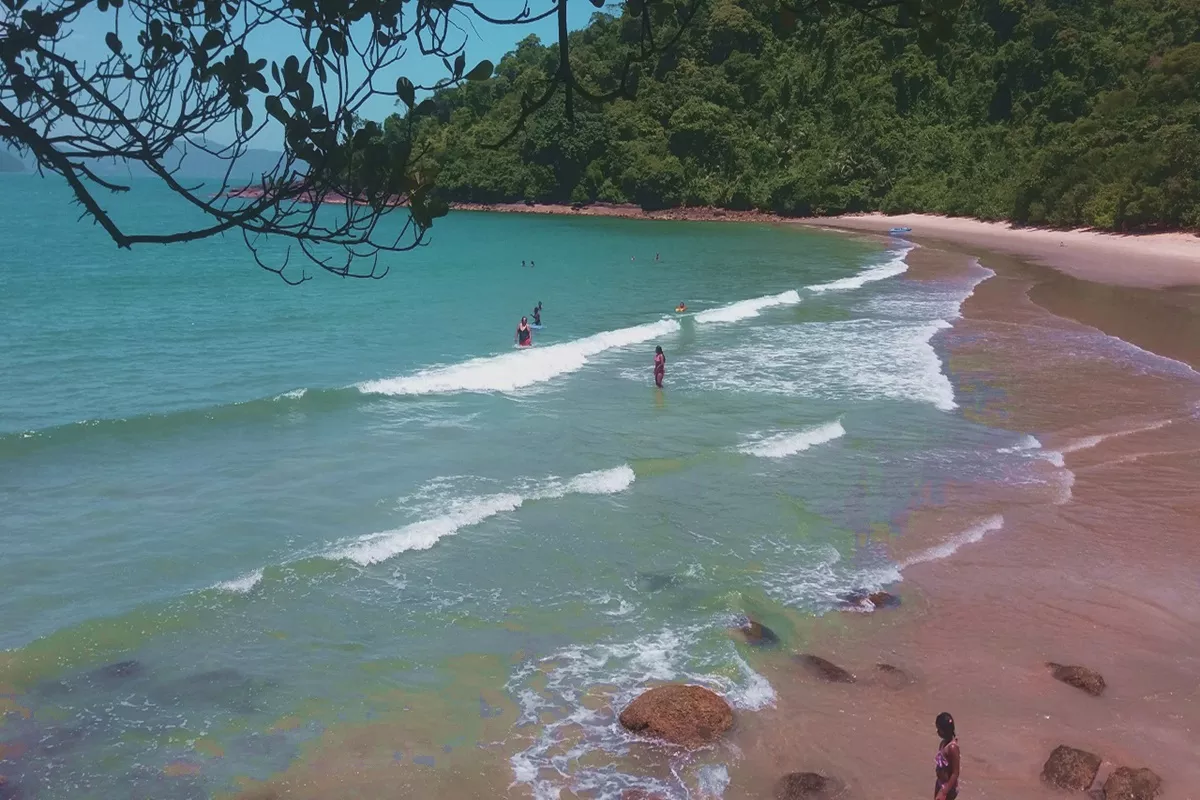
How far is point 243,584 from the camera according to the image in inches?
425

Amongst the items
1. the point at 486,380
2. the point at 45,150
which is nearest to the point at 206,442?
the point at 486,380

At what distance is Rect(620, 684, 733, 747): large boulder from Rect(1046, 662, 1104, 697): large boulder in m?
3.08

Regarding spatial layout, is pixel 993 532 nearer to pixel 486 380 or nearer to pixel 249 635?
pixel 249 635

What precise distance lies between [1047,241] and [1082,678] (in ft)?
154

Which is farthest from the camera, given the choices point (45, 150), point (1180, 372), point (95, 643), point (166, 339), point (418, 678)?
point (166, 339)

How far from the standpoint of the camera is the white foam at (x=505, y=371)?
2097 centimetres

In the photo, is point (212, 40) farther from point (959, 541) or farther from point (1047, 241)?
point (1047, 241)

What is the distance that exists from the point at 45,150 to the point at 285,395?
1704 cm

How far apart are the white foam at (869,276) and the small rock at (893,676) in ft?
91.6

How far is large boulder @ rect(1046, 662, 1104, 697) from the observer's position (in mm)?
8370

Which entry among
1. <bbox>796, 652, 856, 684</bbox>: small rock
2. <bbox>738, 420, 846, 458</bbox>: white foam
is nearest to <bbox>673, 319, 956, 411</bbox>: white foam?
<bbox>738, 420, 846, 458</bbox>: white foam

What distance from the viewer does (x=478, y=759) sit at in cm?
762

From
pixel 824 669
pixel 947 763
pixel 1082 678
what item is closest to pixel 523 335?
pixel 824 669

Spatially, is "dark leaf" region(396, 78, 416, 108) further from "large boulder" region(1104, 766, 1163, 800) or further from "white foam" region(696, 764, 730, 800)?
"large boulder" region(1104, 766, 1163, 800)
